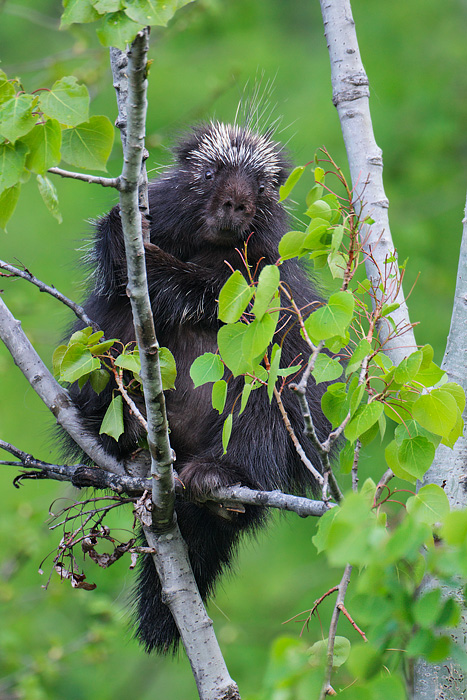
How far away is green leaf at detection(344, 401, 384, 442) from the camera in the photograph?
1.12 metres

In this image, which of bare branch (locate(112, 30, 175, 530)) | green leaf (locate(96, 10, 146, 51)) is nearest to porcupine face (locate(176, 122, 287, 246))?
bare branch (locate(112, 30, 175, 530))

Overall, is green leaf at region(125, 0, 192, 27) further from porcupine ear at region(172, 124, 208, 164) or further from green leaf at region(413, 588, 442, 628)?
porcupine ear at region(172, 124, 208, 164)

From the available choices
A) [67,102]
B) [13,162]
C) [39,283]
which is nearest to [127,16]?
[67,102]

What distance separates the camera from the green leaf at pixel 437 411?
3.72 feet

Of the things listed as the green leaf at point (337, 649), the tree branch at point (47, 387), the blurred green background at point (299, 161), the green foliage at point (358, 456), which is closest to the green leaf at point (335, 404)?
the green foliage at point (358, 456)

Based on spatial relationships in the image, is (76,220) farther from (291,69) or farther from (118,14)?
(118,14)

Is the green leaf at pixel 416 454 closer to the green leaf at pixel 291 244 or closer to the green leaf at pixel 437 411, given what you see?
the green leaf at pixel 437 411

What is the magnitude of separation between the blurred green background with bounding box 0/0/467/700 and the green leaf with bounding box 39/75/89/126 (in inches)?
115

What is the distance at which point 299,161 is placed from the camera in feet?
15.3

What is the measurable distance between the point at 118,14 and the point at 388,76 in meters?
4.83

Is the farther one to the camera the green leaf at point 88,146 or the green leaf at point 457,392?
the green leaf at point 457,392

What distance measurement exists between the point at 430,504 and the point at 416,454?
0.37 feet

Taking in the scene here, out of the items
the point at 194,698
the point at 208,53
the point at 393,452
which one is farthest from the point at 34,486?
the point at 393,452

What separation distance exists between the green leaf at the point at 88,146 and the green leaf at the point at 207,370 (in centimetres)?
38
